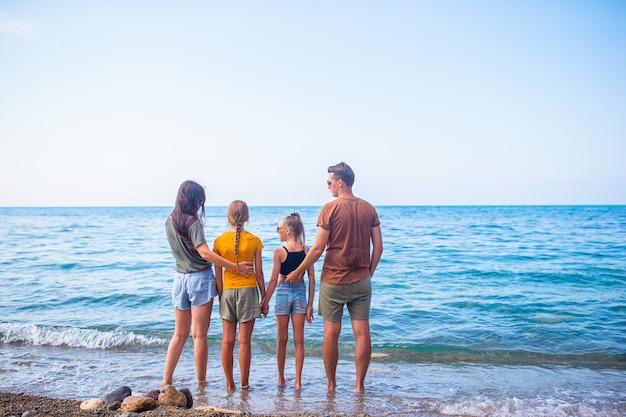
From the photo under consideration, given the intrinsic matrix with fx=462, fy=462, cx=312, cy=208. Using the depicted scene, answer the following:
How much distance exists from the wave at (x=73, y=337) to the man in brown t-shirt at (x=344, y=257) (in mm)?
3525

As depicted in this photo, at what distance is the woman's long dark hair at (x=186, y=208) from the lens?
173 inches

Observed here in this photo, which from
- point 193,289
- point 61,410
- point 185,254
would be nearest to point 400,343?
point 193,289

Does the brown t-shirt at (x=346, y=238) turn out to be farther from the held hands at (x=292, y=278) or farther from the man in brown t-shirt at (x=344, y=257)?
the held hands at (x=292, y=278)

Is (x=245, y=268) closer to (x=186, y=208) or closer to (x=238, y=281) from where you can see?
(x=238, y=281)

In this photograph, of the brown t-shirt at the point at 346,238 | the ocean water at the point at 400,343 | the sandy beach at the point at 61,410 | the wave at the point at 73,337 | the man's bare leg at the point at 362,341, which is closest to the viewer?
the sandy beach at the point at 61,410

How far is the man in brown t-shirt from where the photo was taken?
455 cm

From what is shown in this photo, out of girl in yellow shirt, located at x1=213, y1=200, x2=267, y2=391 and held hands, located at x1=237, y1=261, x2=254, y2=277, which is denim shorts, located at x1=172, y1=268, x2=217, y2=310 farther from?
held hands, located at x1=237, y1=261, x2=254, y2=277

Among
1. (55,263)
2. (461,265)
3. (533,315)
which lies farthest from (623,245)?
(55,263)

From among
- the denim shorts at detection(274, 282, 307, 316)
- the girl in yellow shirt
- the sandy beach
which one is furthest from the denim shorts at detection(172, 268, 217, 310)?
the sandy beach

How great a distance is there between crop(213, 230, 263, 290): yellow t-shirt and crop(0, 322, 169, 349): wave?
3150 mm

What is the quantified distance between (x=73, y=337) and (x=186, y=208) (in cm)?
416

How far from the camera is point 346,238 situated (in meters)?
4.54

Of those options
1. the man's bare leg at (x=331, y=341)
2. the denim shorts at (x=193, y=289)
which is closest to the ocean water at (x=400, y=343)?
the man's bare leg at (x=331, y=341)

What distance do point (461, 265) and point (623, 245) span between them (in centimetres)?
950
